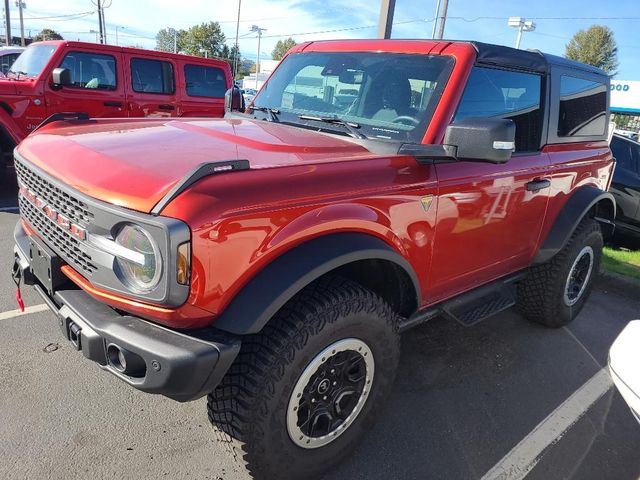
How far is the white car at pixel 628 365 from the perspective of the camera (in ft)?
7.67

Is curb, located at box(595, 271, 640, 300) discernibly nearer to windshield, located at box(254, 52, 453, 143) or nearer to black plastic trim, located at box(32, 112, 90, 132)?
windshield, located at box(254, 52, 453, 143)

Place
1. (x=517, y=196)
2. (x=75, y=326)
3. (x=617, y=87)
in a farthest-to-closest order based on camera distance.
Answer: (x=617, y=87) < (x=517, y=196) < (x=75, y=326)

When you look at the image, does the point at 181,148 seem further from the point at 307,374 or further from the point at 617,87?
the point at 617,87

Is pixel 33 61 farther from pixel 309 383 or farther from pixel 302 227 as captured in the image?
pixel 309 383

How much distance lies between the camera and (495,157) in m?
2.50

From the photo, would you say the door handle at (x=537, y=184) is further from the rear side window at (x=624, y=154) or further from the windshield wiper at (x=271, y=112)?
the rear side window at (x=624, y=154)

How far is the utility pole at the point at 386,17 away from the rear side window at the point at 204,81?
10.6ft

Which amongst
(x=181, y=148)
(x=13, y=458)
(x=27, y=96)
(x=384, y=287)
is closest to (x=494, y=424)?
(x=384, y=287)

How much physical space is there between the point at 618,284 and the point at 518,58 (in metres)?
3.21

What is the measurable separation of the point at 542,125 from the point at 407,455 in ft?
7.74

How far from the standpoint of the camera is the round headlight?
5.87 feet

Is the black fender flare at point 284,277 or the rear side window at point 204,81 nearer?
the black fender flare at point 284,277

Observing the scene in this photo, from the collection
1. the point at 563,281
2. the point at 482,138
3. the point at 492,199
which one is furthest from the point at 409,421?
the point at 563,281

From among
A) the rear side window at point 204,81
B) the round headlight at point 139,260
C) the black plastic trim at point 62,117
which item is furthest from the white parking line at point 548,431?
the rear side window at point 204,81
